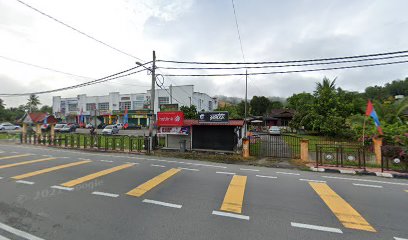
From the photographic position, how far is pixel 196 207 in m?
5.33

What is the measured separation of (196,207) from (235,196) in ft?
4.71

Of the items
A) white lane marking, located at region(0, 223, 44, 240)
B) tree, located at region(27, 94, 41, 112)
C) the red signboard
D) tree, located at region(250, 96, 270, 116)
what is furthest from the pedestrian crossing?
tree, located at region(27, 94, 41, 112)

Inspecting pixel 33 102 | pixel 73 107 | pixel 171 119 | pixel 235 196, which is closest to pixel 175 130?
pixel 171 119

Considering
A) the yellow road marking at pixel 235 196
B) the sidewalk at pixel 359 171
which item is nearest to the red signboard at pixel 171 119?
the yellow road marking at pixel 235 196

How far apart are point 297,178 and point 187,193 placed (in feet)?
16.5

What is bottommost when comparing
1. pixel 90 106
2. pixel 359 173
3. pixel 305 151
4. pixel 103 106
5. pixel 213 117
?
pixel 359 173

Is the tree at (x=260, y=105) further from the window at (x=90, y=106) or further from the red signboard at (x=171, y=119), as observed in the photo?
the red signboard at (x=171, y=119)

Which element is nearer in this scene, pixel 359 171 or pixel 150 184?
pixel 150 184

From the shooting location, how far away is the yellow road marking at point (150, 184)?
633 centimetres

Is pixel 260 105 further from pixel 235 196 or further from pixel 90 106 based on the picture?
pixel 235 196

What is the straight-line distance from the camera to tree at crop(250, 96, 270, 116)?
68.0 m

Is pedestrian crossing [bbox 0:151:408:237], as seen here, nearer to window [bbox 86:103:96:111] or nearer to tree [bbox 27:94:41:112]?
window [bbox 86:103:96:111]

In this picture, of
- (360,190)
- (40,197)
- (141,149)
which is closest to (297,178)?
(360,190)

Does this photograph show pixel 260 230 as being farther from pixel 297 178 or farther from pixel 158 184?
pixel 297 178
